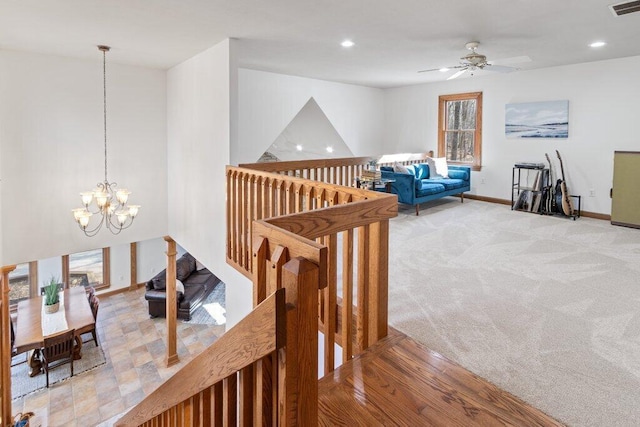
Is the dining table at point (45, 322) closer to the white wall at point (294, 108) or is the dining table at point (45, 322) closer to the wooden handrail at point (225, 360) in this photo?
the white wall at point (294, 108)

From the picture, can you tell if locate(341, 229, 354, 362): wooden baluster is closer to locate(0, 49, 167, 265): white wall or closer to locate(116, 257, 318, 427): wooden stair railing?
locate(116, 257, 318, 427): wooden stair railing

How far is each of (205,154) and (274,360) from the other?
14.3 feet

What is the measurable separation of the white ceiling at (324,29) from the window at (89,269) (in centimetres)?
638

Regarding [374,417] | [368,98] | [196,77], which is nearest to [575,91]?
[368,98]

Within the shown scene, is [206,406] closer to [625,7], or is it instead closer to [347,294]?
[347,294]

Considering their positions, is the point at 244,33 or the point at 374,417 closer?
the point at 374,417

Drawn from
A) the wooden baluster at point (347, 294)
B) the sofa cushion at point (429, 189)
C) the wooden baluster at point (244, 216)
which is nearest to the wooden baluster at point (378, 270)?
the wooden baluster at point (347, 294)

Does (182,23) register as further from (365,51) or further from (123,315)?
(123,315)

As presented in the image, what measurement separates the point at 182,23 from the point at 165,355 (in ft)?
21.0

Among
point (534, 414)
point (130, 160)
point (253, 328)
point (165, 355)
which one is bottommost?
point (165, 355)

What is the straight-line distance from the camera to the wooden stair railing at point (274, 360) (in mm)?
1019

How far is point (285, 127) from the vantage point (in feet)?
24.3

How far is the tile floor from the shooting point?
6230 mm

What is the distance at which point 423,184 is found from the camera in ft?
21.2
